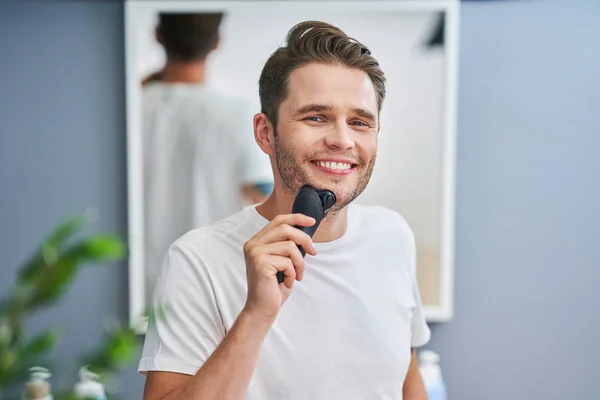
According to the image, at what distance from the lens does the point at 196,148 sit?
1.70 metres

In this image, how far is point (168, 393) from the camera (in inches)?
33.0

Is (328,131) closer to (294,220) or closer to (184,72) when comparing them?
(294,220)

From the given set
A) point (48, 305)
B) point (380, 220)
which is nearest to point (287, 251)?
point (380, 220)

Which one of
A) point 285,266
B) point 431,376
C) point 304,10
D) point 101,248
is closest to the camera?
point 101,248

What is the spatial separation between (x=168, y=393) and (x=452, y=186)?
1.07m

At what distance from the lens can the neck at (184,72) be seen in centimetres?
170

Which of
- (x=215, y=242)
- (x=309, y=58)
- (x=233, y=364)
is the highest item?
(x=309, y=58)

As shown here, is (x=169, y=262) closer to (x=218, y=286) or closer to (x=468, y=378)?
(x=218, y=286)

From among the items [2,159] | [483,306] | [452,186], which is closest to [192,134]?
[2,159]

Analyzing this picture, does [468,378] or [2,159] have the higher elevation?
[2,159]

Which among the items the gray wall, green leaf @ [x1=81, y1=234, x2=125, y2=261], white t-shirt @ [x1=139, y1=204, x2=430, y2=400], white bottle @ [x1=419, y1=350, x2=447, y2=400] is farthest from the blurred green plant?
the gray wall

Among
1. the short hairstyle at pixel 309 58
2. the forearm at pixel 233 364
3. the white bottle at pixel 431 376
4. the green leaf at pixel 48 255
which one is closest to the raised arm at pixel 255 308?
the forearm at pixel 233 364

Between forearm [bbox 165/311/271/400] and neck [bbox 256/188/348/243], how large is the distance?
250 millimetres

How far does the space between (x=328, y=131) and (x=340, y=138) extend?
26 millimetres
